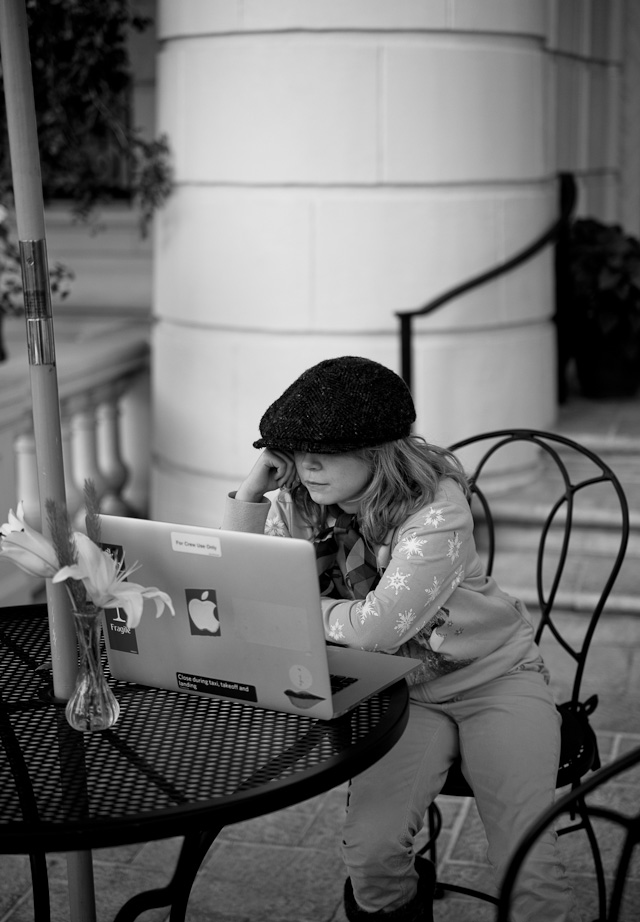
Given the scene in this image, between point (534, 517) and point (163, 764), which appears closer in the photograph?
point (163, 764)

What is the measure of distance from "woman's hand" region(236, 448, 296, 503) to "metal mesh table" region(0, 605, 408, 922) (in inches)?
17.7

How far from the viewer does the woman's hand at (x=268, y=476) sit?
2.09 m

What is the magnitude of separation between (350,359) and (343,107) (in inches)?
86.2

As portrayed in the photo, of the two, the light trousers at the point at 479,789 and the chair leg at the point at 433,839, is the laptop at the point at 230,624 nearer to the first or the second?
the light trousers at the point at 479,789

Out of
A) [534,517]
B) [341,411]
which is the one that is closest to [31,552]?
[341,411]

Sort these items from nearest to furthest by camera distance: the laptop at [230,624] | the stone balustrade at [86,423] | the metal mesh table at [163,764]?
1. the metal mesh table at [163,764]
2. the laptop at [230,624]
3. the stone balustrade at [86,423]

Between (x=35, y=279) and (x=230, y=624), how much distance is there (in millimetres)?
540

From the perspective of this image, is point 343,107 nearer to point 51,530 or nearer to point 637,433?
point 637,433

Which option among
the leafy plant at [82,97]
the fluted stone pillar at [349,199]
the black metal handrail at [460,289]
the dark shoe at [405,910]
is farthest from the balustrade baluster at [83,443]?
the dark shoe at [405,910]

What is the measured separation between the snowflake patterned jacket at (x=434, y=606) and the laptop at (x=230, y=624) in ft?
0.48

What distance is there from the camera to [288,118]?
4.02 meters

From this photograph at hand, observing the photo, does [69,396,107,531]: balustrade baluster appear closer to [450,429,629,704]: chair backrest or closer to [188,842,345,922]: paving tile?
[450,429,629,704]: chair backrest

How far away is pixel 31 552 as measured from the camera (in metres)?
1.58

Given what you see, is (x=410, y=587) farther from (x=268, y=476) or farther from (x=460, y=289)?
(x=460, y=289)
